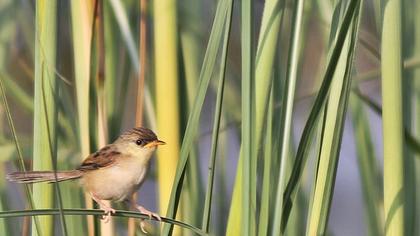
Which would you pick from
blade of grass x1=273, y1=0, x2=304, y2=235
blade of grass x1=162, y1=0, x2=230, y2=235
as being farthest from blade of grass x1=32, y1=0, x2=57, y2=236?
blade of grass x1=273, y1=0, x2=304, y2=235

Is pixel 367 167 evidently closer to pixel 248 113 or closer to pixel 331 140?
pixel 331 140

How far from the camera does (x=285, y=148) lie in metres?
0.91

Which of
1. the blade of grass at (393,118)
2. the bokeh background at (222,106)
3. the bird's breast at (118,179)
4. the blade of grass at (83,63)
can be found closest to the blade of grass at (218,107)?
the bokeh background at (222,106)

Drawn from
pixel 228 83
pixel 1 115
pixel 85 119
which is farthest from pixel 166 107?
pixel 1 115

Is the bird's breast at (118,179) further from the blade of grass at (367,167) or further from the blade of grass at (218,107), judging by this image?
the blade of grass at (218,107)

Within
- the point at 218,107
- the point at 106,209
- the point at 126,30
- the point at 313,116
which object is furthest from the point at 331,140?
the point at 126,30

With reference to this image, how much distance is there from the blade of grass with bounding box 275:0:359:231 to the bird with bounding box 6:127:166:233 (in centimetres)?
50

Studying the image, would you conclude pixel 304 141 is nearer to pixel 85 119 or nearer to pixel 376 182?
pixel 85 119

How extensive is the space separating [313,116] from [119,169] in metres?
0.88

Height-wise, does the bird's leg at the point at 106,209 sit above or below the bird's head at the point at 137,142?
below

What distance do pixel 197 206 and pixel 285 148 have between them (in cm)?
41

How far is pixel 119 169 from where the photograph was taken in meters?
1.70

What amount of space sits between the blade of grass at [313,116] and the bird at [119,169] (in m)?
0.50

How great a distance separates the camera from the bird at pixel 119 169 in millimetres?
1488
